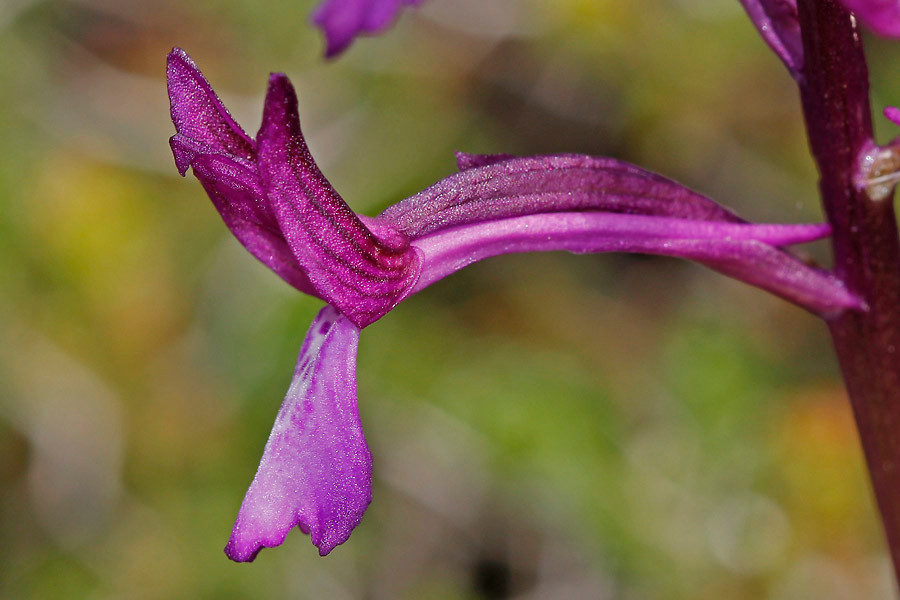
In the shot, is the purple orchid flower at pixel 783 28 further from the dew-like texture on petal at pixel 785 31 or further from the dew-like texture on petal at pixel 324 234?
the dew-like texture on petal at pixel 324 234

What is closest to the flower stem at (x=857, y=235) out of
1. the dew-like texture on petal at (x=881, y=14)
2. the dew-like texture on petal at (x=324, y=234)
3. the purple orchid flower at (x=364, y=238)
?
the purple orchid flower at (x=364, y=238)

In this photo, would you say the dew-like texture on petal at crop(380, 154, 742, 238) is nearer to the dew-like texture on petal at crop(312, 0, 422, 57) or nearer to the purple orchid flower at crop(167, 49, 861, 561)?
the purple orchid flower at crop(167, 49, 861, 561)

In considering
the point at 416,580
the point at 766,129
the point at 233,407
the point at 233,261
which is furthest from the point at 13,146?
the point at 766,129

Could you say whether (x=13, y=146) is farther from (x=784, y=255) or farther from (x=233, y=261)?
(x=784, y=255)

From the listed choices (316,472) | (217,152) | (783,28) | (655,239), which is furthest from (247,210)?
(783,28)

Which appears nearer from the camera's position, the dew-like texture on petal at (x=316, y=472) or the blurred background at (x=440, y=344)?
the dew-like texture on petal at (x=316, y=472)

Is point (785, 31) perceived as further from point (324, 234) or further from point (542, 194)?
point (324, 234)
